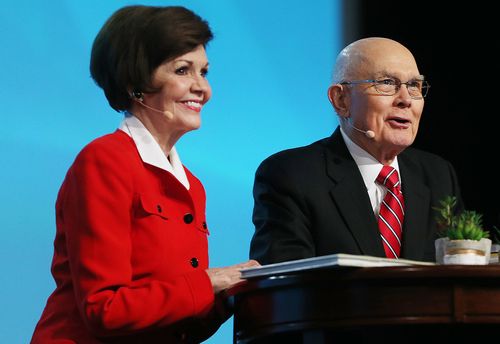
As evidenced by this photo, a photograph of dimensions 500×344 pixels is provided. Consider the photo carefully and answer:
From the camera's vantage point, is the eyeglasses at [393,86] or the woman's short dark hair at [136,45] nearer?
the woman's short dark hair at [136,45]

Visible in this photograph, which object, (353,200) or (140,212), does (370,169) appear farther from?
(140,212)

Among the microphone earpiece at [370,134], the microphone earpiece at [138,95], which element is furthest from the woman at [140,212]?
the microphone earpiece at [370,134]

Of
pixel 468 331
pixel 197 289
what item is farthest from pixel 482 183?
pixel 197 289

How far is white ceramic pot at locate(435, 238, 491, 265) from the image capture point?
1.99 m

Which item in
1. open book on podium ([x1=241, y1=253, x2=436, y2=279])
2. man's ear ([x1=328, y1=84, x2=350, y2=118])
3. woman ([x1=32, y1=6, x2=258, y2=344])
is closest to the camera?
open book on podium ([x1=241, y1=253, x2=436, y2=279])

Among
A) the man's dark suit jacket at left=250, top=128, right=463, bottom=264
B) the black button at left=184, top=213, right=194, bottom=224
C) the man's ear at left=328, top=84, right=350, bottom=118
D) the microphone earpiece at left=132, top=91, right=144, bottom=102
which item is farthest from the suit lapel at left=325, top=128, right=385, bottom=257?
the microphone earpiece at left=132, top=91, right=144, bottom=102

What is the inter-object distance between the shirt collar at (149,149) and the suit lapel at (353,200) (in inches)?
21.6

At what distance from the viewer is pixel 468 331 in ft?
6.86

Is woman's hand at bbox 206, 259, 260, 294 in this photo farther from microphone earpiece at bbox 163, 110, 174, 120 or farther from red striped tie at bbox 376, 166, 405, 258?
red striped tie at bbox 376, 166, 405, 258

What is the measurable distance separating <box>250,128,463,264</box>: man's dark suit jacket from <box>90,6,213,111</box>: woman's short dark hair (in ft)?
1.90

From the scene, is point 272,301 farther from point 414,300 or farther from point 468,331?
point 468,331

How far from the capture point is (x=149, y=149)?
2186 mm

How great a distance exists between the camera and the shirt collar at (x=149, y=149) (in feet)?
7.11

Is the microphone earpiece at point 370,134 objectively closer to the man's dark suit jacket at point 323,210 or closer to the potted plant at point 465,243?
the man's dark suit jacket at point 323,210
